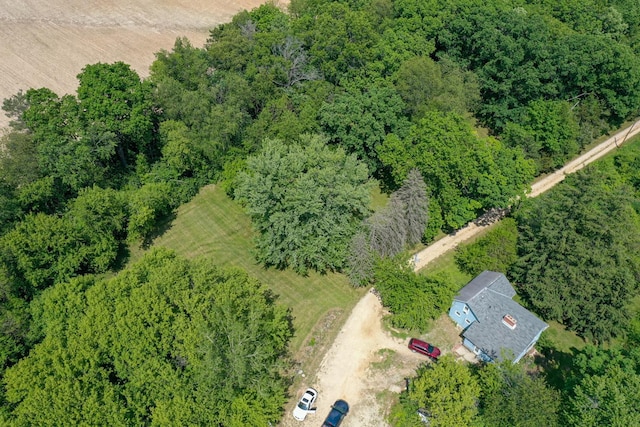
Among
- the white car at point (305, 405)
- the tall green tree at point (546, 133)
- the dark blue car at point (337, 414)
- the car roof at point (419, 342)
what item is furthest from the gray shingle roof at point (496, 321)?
the tall green tree at point (546, 133)

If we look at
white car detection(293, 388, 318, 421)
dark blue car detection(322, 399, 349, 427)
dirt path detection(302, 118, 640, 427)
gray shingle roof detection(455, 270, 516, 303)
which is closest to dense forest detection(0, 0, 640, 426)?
gray shingle roof detection(455, 270, 516, 303)

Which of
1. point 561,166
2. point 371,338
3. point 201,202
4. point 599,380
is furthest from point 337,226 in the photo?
point 561,166

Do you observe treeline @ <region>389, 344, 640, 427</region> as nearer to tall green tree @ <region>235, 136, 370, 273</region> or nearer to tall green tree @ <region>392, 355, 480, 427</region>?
tall green tree @ <region>392, 355, 480, 427</region>

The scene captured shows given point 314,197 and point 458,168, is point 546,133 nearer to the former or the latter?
point 458,168

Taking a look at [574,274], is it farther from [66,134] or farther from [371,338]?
[66,134]

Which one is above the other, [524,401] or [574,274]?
[574,274]

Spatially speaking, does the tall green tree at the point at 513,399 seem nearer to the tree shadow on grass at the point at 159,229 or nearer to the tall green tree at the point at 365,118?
the tall green tree at the point at 365,118
